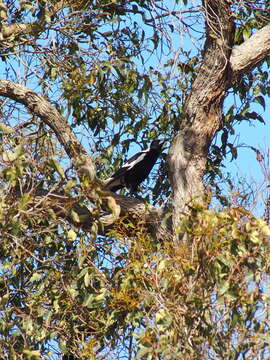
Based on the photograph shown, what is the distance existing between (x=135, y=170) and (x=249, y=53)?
1638mm

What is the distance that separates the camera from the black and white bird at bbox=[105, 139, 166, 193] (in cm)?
→ 653

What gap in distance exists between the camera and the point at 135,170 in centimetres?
691

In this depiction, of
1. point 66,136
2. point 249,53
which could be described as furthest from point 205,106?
point 66,136

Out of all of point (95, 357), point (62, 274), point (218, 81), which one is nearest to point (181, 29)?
point (218, 81)

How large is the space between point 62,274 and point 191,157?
122 centimetres

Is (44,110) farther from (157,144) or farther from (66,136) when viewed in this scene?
(157,144)

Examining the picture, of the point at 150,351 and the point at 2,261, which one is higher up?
the point at 2,261

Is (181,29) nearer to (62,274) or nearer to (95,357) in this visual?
(62,274)

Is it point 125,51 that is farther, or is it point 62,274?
point 125,51

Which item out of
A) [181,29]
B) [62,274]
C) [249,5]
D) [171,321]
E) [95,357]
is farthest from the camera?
[249,5]

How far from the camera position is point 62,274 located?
509 centimetres

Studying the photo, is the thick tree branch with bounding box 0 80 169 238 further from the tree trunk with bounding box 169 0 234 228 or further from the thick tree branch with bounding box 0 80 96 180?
the tree trunk with bounding box 169 0 234 228

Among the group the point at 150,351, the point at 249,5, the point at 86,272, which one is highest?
the point at 249,5

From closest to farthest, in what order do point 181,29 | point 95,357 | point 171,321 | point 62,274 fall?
point 171,321, point 95,357, point 62,274, point 181,29
